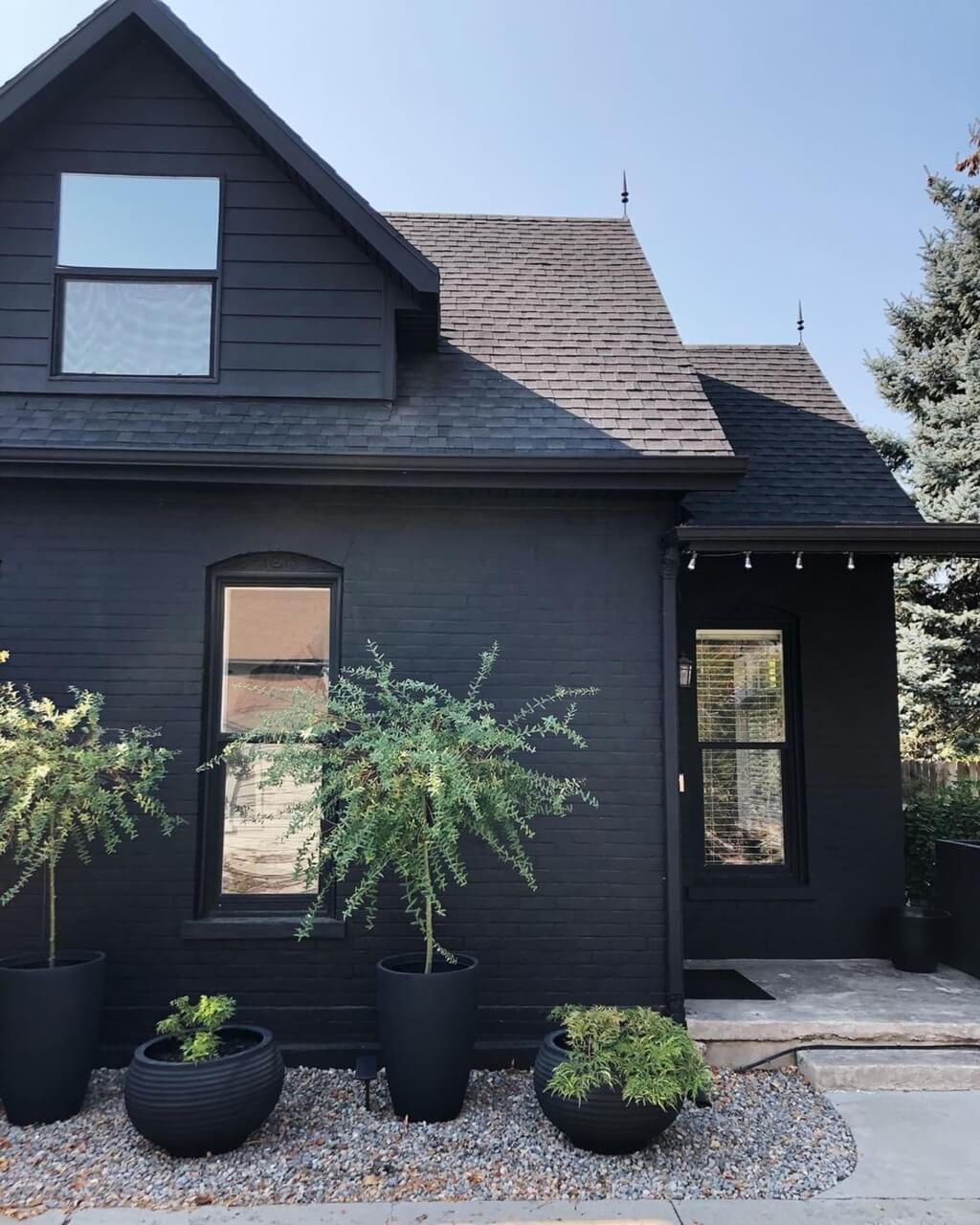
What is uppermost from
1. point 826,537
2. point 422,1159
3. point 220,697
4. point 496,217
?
point 496,217

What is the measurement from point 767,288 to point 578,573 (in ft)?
48.2

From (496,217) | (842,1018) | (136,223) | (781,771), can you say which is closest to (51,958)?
(842,1018)

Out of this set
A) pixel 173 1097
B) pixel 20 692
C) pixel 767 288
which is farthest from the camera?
pixel 767 288

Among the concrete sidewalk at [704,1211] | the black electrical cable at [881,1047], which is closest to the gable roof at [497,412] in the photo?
the black electrical cable at [881,1047]

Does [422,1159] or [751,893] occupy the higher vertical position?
[751,893]

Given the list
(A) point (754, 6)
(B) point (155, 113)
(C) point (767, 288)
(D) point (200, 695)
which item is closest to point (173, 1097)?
(D) point (200, 695)

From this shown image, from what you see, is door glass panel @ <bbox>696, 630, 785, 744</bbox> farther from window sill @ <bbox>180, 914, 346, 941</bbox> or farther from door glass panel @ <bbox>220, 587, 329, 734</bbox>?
window sill @ <bbox>180, 914, 346, 941</bbox>

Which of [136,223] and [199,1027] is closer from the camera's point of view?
[199,1027]

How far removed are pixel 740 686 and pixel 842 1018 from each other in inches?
98.7

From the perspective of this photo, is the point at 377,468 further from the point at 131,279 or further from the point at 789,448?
the point at 789,448

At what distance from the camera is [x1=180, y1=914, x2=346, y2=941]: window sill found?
500cm

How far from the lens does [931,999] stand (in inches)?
215

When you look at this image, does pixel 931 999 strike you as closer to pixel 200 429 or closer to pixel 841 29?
pixel 200 429

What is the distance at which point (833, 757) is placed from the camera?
22.1 ft
